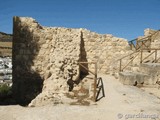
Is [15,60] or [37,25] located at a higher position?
[37,25]

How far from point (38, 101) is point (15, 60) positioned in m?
5.27

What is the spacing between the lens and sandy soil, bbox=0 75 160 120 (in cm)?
611

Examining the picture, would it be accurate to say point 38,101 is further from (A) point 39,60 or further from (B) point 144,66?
(B) point 144,66

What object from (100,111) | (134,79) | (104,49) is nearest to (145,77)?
(134,79)

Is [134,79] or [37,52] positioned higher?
[37,52]

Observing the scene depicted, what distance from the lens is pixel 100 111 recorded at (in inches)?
263

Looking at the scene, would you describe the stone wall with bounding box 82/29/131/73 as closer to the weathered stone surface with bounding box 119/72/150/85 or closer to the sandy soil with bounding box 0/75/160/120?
the weathered stone surface with bounding box 119/72/150/85

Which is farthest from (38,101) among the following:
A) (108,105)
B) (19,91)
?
(19,91)

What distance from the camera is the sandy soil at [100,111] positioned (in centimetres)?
611

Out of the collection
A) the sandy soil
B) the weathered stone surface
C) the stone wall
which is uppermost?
the stone wall

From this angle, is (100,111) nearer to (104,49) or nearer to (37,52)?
(37,52)

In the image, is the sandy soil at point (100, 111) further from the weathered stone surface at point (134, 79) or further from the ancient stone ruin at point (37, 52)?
the ancient stone ruin at point (37, 52)

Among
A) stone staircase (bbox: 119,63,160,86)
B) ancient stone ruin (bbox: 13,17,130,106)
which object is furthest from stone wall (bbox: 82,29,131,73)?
stone staircase (bbox: 119,63,160,86)

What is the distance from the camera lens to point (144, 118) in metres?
6.11
